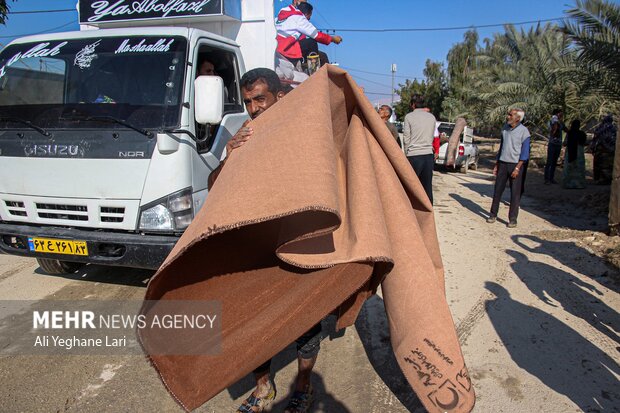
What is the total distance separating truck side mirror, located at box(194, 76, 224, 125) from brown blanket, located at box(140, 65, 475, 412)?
1871 mm

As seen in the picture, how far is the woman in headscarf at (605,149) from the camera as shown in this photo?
36.0 feet

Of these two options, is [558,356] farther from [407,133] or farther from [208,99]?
[407,133]

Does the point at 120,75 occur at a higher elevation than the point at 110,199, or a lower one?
higher

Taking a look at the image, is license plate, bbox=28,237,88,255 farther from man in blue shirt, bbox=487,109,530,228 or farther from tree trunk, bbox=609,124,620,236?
tree trunk, bbox=609,124,620,236

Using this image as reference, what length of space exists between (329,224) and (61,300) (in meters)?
3.92

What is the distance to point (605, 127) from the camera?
11.2 meters

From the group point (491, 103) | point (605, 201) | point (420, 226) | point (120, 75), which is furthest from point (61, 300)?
point (491, 103)

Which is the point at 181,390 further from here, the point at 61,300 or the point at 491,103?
the point at 491,103

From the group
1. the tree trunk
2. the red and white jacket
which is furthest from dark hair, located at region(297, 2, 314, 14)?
the tree trunk

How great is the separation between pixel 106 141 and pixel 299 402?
8.60 ft

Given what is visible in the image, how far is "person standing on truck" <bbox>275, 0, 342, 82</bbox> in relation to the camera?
542cm

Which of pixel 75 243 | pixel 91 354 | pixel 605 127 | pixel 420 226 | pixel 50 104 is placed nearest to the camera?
pixel 420 226

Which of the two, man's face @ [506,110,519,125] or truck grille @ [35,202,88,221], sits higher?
man's face @ [506,110,519,125]

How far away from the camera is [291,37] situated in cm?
554
